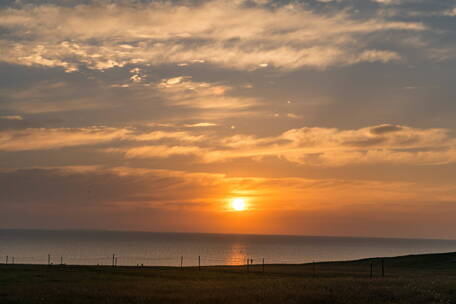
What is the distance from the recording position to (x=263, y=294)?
135 ft

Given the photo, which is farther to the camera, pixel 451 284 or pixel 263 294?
pixel 451 284

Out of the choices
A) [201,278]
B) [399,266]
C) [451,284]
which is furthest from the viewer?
[399,266]

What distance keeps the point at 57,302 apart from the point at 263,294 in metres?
15.8

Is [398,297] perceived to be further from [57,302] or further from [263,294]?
[57,302]

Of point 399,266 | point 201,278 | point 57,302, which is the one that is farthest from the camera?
point 399,266

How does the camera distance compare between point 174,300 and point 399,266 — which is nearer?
point 174,300

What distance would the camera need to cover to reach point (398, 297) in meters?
40.6

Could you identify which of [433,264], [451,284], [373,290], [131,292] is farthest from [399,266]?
[131,292]

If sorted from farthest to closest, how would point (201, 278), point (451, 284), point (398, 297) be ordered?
point (201, 278) < point (451, 284) < point (398, 297)

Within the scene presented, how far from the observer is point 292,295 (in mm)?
40594

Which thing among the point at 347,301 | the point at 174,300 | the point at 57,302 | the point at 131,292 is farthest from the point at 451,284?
the point at 57,302

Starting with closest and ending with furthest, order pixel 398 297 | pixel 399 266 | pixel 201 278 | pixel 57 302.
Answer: pixel 57 302 → pixel 398 297 → pixel 201 278 → pixel 399 266

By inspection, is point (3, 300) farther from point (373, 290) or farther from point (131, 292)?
point (373, 290)

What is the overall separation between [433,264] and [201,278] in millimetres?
49069
